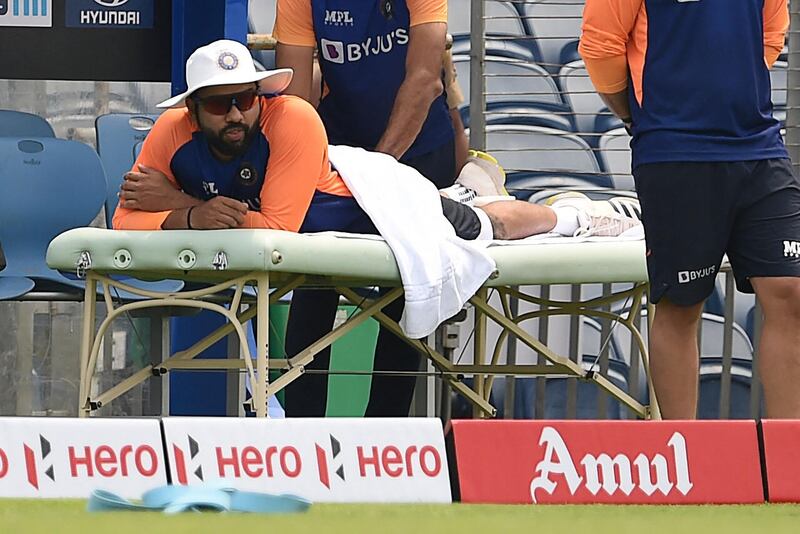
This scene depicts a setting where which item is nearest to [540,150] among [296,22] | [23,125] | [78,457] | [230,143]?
[296,22]

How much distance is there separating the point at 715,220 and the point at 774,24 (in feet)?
1.73

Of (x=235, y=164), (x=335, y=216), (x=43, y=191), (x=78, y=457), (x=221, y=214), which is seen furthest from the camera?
(x=43, y=191)

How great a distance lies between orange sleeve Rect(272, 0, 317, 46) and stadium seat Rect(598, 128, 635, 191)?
222cm

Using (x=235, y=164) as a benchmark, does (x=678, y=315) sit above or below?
below

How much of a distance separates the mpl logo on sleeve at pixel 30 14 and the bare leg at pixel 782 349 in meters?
3.01

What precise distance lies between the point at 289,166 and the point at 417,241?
42 cm

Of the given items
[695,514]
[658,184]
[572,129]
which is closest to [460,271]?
[658,184]

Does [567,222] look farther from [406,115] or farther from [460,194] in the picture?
[406,115]

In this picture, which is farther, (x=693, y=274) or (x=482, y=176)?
(x=482, y=176)

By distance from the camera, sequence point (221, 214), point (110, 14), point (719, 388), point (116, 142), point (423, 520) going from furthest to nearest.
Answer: point (719, 388) → point (116, 142) → point (110, 14) → point (221, 214) → point (423, 520)

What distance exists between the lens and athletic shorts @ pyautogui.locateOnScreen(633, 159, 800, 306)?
377 centimetres

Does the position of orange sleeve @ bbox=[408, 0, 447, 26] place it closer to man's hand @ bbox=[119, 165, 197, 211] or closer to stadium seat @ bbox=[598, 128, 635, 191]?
man's hand @ bbox=[119, 165, 197, 211]

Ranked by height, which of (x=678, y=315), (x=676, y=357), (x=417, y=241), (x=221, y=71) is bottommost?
(x=676, y=357)

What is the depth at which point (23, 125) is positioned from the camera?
596 cm
